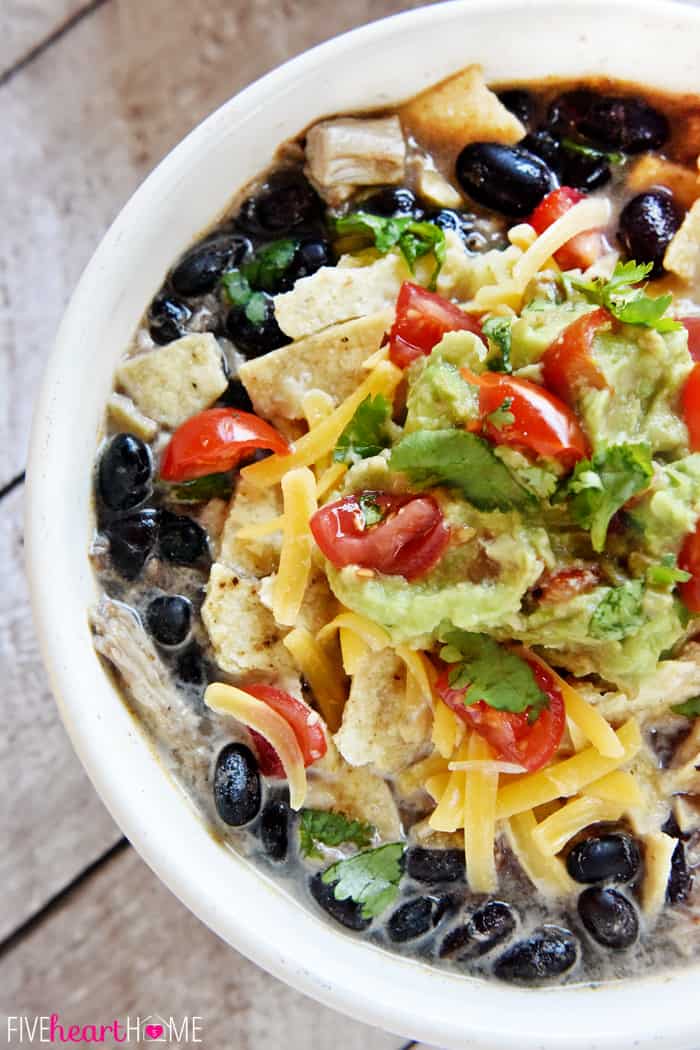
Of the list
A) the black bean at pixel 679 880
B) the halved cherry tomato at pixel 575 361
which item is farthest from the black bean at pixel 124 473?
the black bean at pixel 679 880

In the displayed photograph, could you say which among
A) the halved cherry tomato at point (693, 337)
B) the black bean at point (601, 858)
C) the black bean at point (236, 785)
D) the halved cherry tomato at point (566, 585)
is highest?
the halved cherry tomato at point (693, 337)

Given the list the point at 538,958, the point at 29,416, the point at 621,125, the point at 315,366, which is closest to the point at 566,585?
the point at 315,366

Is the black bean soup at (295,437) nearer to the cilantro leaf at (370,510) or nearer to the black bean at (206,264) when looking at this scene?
the black bean at (206,264)

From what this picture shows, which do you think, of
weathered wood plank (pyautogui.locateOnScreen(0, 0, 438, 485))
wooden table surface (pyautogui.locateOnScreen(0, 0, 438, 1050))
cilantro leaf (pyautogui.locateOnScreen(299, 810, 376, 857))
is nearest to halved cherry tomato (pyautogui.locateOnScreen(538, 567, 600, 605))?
cilantro leaf (pyautogui.locateOnScreen(299, 810, 376, 857))

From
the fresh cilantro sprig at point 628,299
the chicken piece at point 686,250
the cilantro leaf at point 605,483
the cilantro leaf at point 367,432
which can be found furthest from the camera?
the chicken piece at point 686,250

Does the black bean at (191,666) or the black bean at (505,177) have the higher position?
the black bean at (505,177)

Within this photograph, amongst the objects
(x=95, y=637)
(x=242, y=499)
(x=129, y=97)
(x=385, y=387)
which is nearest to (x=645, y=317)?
(x=385, y=387)

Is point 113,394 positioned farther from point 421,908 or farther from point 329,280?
point 421,908
